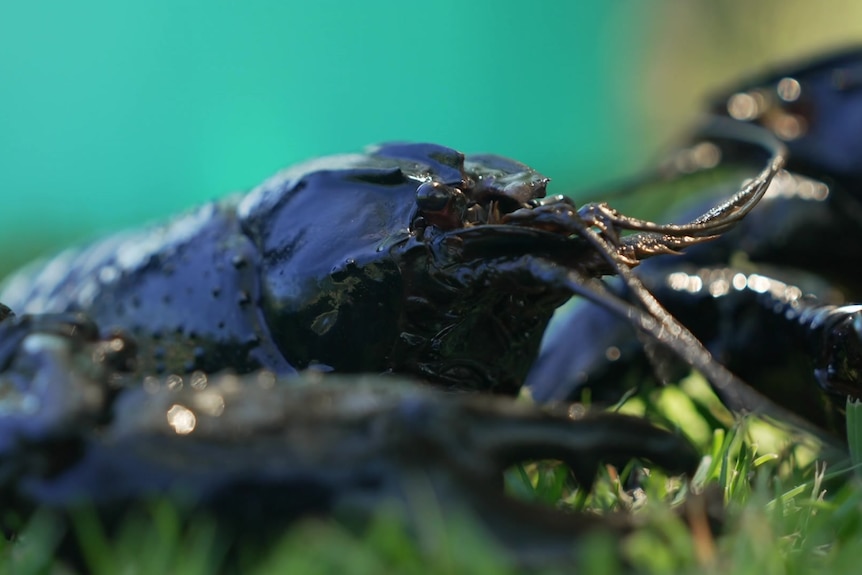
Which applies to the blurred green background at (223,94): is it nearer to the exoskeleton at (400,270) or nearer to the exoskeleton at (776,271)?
the exoskeleton at (776,271)

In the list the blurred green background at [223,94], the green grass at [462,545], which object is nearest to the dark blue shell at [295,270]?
the green grass at [462,545]

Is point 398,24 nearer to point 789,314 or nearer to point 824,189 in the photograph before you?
point 824,189

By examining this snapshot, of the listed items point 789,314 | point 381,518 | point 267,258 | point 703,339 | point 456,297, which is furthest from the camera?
point 703,339

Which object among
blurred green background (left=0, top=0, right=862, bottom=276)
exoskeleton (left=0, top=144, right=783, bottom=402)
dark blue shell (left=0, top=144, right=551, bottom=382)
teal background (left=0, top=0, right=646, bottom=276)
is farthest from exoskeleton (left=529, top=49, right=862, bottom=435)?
teal background (left=0, top=0, right=646, bottom=276)

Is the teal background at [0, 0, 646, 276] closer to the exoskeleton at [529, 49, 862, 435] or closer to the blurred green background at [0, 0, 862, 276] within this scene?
the blurred green background at [0, 0, 862, 276]

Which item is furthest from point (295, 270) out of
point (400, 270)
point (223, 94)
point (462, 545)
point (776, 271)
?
point (223, 94)

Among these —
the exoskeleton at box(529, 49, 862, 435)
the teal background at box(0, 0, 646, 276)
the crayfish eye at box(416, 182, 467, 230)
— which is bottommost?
the teal background at box(0, 0, 646, 276)

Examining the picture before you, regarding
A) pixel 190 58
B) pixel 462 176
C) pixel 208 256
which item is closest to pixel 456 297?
pixel 462 176
